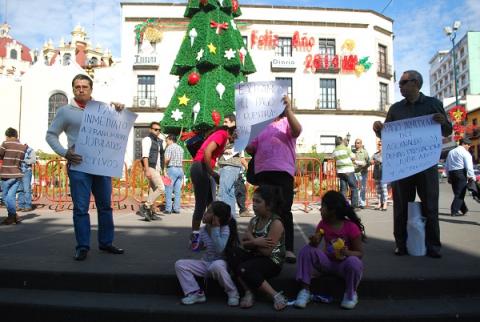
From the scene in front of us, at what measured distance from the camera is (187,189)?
1221cm

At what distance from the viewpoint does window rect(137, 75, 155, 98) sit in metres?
34.2

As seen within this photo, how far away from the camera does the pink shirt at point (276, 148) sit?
4160mm

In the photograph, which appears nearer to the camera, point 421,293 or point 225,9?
point 421,293

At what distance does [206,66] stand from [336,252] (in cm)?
1246

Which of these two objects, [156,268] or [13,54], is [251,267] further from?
[13,54]

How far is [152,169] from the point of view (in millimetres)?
8117

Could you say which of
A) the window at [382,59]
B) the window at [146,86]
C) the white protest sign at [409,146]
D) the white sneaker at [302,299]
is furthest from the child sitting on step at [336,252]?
the window at [382,59]

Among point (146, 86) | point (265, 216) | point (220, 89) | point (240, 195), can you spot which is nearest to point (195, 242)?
point (265, 216)

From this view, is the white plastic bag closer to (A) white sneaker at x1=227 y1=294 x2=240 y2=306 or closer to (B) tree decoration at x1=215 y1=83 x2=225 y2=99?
(A) white sneaker at x1=227 y1=294 x2=240 y2=306

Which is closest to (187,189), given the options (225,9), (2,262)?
(225,9)

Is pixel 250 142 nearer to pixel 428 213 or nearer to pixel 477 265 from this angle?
pixel 428 213

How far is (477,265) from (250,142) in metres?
2.62

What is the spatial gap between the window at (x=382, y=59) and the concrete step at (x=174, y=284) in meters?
36.4

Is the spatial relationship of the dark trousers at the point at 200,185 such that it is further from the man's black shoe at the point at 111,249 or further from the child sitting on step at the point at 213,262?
the child sitting on step at the point at 213,262
